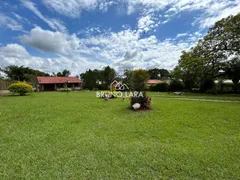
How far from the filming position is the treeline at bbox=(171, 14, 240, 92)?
13211 mm

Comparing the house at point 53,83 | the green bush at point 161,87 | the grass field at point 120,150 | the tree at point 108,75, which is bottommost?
the grass field at point 120,150

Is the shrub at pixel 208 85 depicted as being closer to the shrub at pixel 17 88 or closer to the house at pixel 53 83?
the shrub at pixel 17 88

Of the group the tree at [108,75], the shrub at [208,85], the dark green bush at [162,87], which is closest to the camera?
the shrub at [208,85]

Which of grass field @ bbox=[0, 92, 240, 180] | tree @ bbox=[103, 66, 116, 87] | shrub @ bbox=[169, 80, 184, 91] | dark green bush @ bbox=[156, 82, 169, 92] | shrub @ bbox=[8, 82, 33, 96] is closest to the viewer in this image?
grass field @ bbox=[0, 92, 240, 180]

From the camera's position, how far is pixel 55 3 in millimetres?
7551

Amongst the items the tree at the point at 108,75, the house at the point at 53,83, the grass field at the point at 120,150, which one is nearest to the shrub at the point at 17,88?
the grass field at the point at 120,150

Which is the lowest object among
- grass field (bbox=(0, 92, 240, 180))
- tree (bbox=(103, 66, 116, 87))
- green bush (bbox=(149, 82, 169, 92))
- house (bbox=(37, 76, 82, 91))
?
grass field (bbox=(0, 92, 240, 180))

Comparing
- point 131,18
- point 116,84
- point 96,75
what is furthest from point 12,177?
point 96,75

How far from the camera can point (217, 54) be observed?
14781mm

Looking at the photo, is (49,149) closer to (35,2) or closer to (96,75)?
(35,2)

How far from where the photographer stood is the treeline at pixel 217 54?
13.2 m

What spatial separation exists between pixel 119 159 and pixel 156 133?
1.74 m

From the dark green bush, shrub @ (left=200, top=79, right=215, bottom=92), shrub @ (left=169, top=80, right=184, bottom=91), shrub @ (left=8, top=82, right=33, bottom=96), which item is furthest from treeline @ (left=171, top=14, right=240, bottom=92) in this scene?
shrub @ (left=8, top=82, right=33, bottom=96)

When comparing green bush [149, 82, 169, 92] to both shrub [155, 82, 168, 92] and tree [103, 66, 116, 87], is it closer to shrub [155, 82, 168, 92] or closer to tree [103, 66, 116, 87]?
shrub [155, 82, 168, 92]
